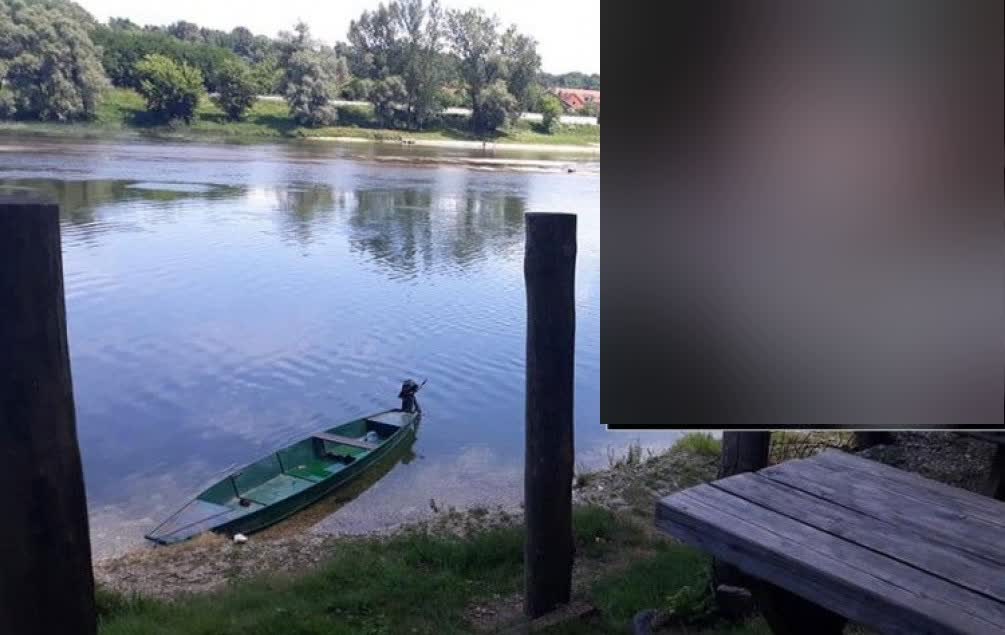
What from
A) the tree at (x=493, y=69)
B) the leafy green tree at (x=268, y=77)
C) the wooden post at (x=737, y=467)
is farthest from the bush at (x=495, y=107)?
the wooden post at (x=737, y=467)

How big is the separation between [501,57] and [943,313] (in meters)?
55.7

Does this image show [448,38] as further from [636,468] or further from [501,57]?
[636,468]

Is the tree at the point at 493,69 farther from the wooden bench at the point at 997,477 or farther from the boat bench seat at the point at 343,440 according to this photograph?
the wooden bench at the point at 997,477

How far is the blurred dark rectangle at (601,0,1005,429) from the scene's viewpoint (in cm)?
174

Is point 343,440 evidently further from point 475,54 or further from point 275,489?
point 475,54

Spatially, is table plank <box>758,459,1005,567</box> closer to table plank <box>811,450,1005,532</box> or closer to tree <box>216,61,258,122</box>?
table plank <box>811,450,1005,532</box>

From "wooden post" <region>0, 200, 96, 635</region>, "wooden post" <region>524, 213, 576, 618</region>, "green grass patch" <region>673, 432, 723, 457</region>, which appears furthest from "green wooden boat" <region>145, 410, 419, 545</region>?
"wooden post" <region>0, 200, 96, 635</region>

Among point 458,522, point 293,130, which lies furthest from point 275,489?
point 293,130

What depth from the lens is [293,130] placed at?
179ft

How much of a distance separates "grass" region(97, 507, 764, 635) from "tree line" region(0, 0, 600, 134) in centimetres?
4653

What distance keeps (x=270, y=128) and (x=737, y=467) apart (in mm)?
53395

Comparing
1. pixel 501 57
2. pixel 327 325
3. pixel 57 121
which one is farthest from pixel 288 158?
pixel 327 325

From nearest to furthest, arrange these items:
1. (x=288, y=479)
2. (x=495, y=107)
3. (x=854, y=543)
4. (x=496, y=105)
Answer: (x=854, y=543)
(x=288, y=479)
(x=496, y=105)
(x=495, y=107)

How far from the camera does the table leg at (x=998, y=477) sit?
11.8 feet
